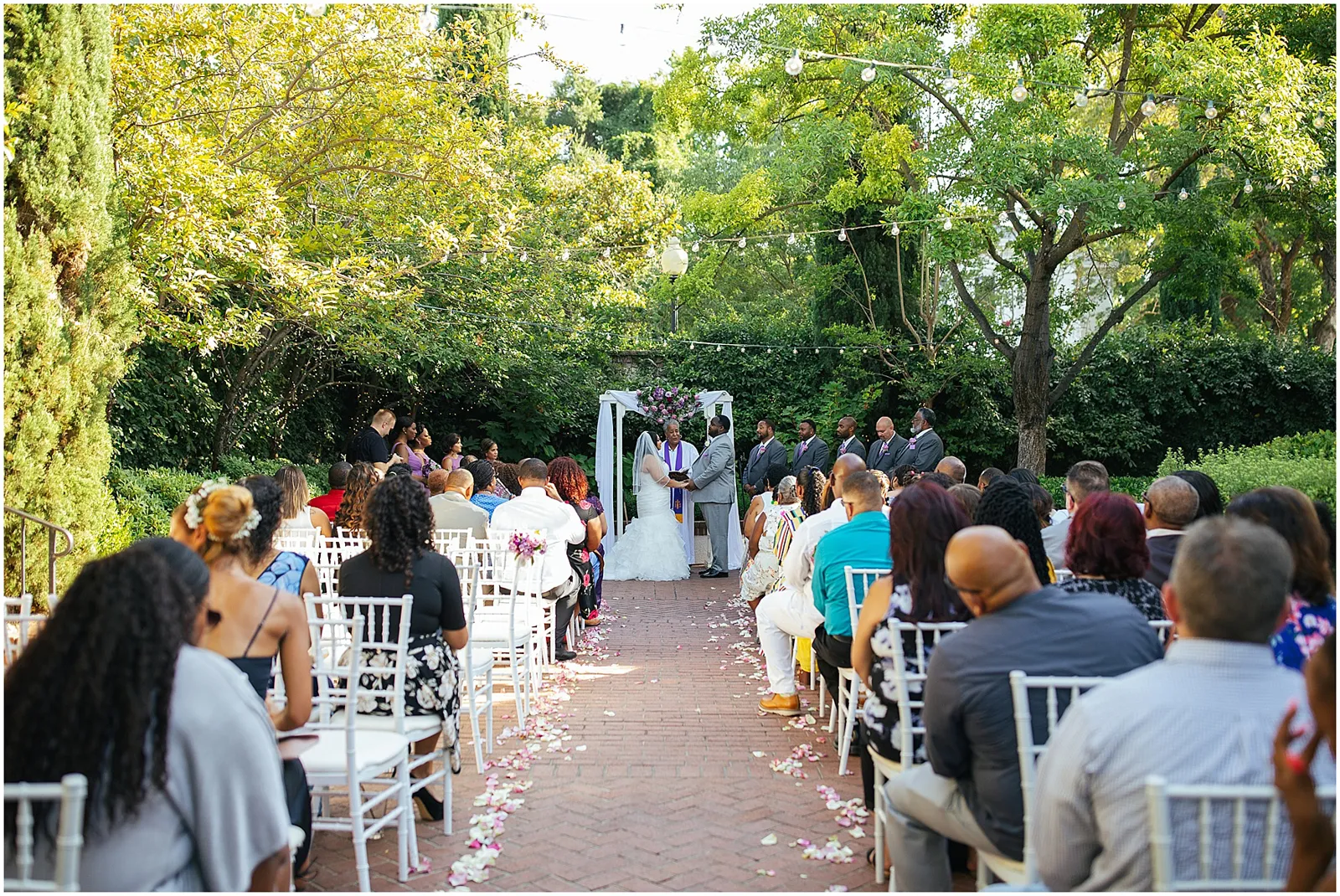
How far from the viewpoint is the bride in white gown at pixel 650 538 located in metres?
12.4

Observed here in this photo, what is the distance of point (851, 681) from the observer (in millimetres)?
4938

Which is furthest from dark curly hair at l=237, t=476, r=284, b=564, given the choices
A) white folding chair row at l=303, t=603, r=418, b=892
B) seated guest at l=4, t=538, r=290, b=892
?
seated guest at l=4, t=538, r=290, b=892

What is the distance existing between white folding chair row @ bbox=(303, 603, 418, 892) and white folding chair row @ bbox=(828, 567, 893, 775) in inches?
71.7

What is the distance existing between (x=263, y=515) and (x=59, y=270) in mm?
4322

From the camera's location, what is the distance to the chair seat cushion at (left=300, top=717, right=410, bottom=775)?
362 centimetres

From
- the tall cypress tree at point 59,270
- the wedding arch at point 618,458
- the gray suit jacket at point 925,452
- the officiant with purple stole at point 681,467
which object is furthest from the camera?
the wedding arch at point 618,458

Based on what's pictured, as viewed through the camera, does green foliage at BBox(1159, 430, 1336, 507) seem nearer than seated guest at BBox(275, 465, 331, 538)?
No

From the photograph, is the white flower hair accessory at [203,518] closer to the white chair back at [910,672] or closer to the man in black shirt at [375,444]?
the white chair back at [910,672]

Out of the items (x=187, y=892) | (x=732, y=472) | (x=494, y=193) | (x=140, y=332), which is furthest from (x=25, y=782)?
(x=732, y=472)

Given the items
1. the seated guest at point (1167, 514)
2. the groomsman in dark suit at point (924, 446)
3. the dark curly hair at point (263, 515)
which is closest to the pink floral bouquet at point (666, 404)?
the groomsman in dark suit at point (924, 446)

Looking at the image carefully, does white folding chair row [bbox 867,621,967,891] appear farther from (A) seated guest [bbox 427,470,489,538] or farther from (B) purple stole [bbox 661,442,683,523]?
(B) purple stole [bbox 661,442,683,523]

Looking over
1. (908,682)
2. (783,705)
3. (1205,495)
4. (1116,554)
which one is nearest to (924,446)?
(783,705)

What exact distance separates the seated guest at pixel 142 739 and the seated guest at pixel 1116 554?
263 centimetres

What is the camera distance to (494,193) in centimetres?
1059
